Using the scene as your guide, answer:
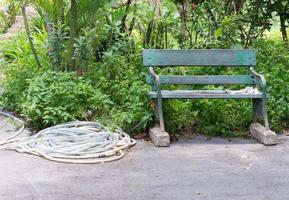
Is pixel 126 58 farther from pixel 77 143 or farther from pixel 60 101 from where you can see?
pixel 77 143

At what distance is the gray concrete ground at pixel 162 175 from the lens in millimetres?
4410

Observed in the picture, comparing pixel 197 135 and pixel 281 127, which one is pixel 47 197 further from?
pixel 281 127

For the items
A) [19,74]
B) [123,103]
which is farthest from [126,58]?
[19,74]

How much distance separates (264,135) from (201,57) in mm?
1278

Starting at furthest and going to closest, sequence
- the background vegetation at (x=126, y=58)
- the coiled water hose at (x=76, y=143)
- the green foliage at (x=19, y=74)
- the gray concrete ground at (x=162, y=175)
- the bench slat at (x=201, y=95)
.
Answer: the green foliage at (x=19, y=74)
the background vegetation at (x=126, y=58)
the bench slat at (x=201, y=95)
the coiled water hose at (x=76, y=143)
the gray concrete ground at (x=162, y=175)

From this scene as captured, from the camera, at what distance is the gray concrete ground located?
14.5 ft

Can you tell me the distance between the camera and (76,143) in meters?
5.66

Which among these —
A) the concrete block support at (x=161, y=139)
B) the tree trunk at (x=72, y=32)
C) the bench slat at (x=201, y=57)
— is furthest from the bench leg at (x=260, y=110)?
the tree trunk at (x=72, y=32)

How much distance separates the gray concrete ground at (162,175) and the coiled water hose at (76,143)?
0.37 ft

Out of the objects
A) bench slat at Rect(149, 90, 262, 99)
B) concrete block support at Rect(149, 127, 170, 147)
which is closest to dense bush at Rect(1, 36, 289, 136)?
bench slat at Rect(149, 90, 262, 99)

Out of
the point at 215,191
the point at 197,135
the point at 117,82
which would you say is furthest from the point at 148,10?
the point at 215,191

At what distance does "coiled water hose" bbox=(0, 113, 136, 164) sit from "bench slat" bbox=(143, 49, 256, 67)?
1.03 meters

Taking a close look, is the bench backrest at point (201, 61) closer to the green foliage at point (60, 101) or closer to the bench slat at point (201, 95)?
the bench slat at point (201, 95)

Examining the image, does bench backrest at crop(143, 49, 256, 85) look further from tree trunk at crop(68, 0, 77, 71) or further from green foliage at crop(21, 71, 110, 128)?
Result: tree trunk at crop(68, 0, 77, 71)
